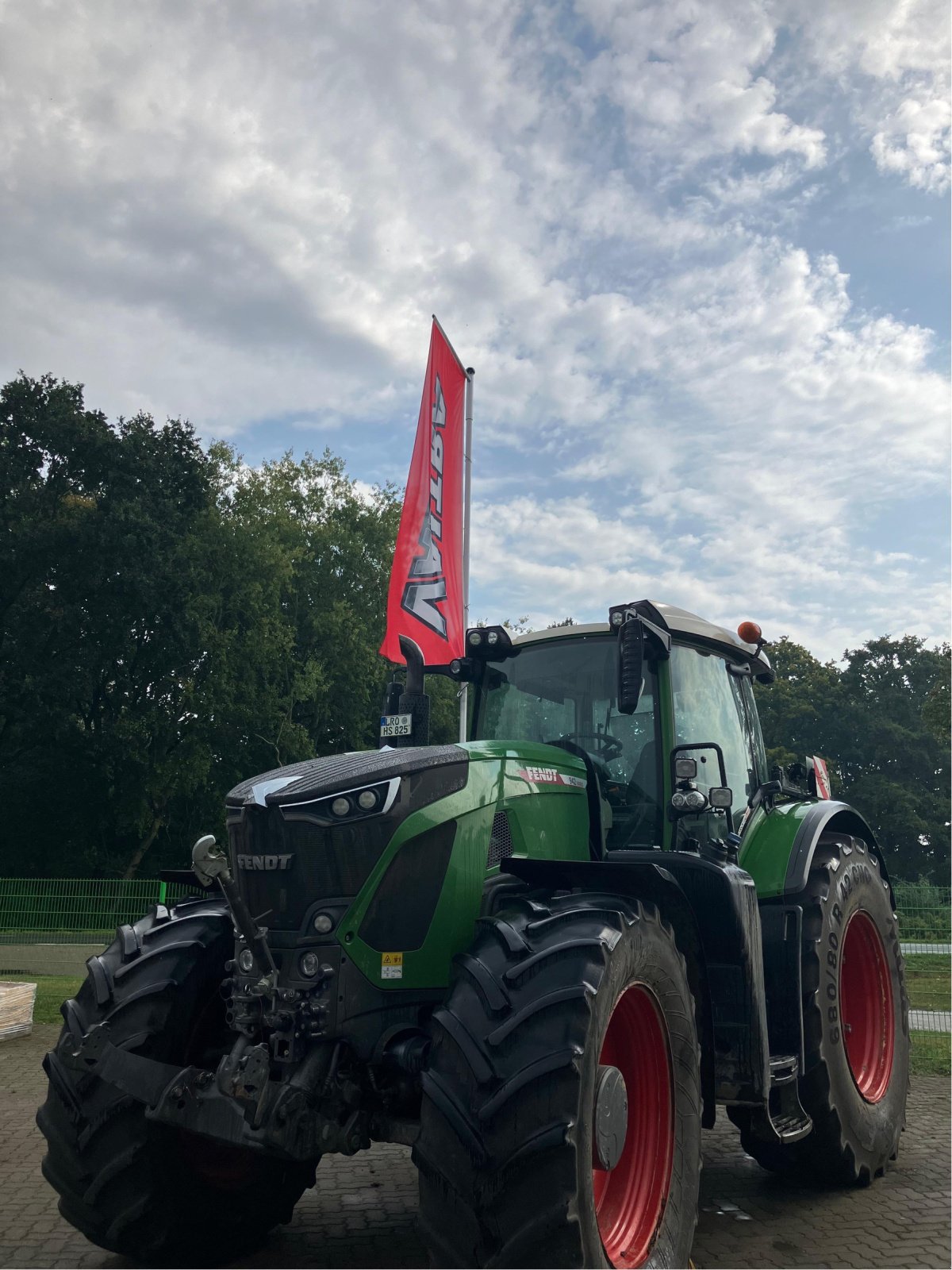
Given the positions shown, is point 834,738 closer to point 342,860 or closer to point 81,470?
point 81,470

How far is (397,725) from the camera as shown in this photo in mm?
4812

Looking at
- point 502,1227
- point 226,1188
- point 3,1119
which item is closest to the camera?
point 502,1227

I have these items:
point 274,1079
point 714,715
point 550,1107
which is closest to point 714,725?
point 714,715

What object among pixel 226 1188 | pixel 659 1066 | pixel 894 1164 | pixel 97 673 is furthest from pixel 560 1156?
pixel 97 673

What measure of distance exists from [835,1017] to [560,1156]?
2.69 m

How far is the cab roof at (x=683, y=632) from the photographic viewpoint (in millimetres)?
5465

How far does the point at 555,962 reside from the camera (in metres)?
3.47

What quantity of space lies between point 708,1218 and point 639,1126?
1290mm

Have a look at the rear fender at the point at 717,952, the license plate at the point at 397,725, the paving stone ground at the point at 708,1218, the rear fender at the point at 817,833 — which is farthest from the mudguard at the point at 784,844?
the license plate at the point at 397,725

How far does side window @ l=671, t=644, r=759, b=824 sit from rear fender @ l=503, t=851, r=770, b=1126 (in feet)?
2.47

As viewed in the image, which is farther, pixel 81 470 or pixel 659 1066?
pixel 81 470

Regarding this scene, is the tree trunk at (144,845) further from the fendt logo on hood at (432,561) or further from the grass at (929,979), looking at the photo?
the grass at (929,979)

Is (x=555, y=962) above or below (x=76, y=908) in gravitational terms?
above

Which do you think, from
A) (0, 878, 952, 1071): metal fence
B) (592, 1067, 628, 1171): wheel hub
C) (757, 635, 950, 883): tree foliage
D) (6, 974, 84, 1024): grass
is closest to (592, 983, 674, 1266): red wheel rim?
(592, 1067, 628, 1171): wheel hub
